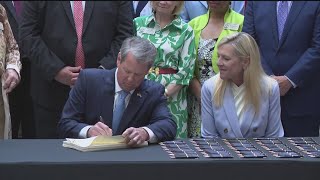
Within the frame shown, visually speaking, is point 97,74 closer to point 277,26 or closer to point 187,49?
point 187,49

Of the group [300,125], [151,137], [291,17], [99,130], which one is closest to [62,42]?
[99,130]

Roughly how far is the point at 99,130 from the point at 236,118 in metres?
0.90

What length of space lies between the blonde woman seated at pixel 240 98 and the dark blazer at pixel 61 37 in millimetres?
930

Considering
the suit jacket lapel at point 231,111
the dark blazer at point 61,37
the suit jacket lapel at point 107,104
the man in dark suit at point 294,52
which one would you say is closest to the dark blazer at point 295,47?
the man in dark suit at point 294,52

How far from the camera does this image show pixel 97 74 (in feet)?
11.6

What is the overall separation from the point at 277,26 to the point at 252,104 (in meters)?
1.02

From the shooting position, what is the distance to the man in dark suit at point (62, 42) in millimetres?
4410

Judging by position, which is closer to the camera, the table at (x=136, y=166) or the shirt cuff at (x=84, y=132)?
the table at (x=136, y=166)

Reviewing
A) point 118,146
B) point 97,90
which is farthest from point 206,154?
point 97,90

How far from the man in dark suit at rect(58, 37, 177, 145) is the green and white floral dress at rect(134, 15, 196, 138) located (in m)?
0.82

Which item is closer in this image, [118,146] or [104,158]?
[104,158]

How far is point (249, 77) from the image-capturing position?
377cm

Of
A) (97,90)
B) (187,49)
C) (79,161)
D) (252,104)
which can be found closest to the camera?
(79,161)

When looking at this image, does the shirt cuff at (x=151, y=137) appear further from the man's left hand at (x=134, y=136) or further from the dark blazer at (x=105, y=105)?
the dark blazer at (x=105, y=105)
